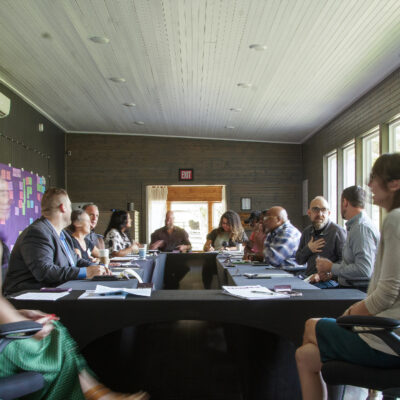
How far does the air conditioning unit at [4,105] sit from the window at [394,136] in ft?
18.2

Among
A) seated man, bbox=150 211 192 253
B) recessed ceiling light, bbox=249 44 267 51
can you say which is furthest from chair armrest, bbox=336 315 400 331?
seated man, bbox=150 211 192 253

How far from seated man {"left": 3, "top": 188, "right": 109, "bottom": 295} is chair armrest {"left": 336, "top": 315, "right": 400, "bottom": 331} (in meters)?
1.98

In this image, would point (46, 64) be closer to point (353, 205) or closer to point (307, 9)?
point (307, 9)

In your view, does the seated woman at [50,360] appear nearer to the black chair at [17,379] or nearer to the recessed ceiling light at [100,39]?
the black chair at [17,379]

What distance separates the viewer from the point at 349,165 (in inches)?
317

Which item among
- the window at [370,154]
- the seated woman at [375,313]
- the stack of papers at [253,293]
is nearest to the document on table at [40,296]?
the stack of papers at [253,293]

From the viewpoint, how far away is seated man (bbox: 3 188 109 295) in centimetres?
306

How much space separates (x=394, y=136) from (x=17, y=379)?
5828 millimetres

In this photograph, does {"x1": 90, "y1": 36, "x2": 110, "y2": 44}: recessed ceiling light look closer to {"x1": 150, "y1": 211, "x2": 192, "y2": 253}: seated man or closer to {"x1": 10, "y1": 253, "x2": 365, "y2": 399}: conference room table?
{"x1": 150, "y1": 211, "x2": 192, "y2": 253}: seated man

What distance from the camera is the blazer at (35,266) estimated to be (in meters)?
3.06

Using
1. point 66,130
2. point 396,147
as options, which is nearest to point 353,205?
point 396,147

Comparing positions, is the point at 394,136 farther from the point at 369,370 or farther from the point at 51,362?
the point at 51,362

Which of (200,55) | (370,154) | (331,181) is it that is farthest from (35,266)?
(331,181)

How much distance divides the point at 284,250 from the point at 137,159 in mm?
7165
